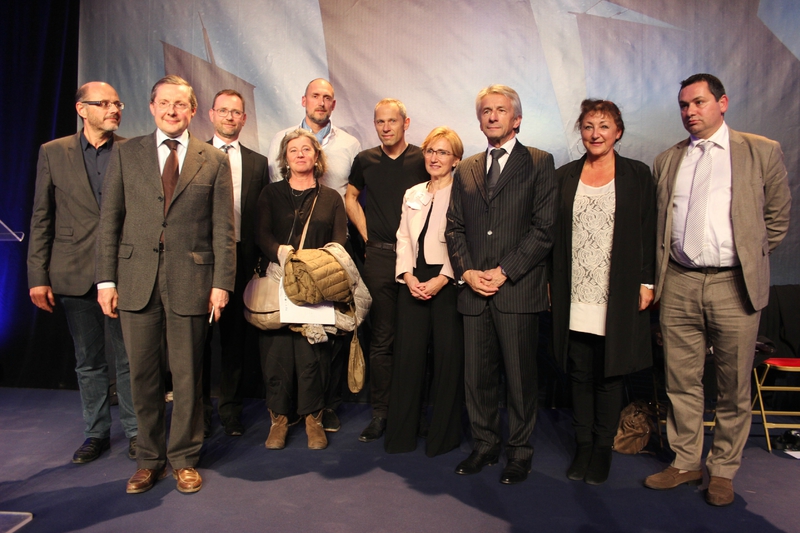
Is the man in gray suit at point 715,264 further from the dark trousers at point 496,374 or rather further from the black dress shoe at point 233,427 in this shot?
the black dress shoe at point 233,427

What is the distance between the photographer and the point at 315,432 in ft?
Answer: 11.6

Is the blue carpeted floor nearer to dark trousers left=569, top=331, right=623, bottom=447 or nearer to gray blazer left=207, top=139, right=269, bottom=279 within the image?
dark trousers left=569, top=331, right=623, bottom=447

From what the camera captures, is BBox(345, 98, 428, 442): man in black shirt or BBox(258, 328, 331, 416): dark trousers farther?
BBox(345, 98, 428, 442): man in black shirt

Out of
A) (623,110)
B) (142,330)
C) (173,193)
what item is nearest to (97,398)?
(142,330)

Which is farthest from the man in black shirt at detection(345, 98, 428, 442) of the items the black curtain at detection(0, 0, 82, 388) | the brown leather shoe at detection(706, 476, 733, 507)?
the black curtain at detection(0, 0, 82, 388)

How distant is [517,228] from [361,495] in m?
1.47

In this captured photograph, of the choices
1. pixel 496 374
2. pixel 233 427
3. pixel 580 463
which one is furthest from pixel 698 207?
pixel 233 427

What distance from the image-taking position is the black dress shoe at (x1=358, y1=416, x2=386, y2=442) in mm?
3611

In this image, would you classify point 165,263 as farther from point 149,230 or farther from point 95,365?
point 95,365

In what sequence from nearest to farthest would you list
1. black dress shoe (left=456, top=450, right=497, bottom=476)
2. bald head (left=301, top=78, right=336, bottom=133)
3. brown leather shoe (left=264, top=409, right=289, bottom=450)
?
black dress shoe (left=456, top=450, right=497, bottom=476), brown leather shoe (left=264, top=409, right=289, bottom=450), bald head (left=301, top=78, right=336, bottom=133)

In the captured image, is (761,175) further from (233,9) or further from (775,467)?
(233,9)

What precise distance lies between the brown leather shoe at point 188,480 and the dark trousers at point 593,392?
1899mm

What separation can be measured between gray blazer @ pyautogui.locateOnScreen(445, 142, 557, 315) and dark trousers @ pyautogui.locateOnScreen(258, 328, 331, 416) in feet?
3.25

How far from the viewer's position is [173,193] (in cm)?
284
